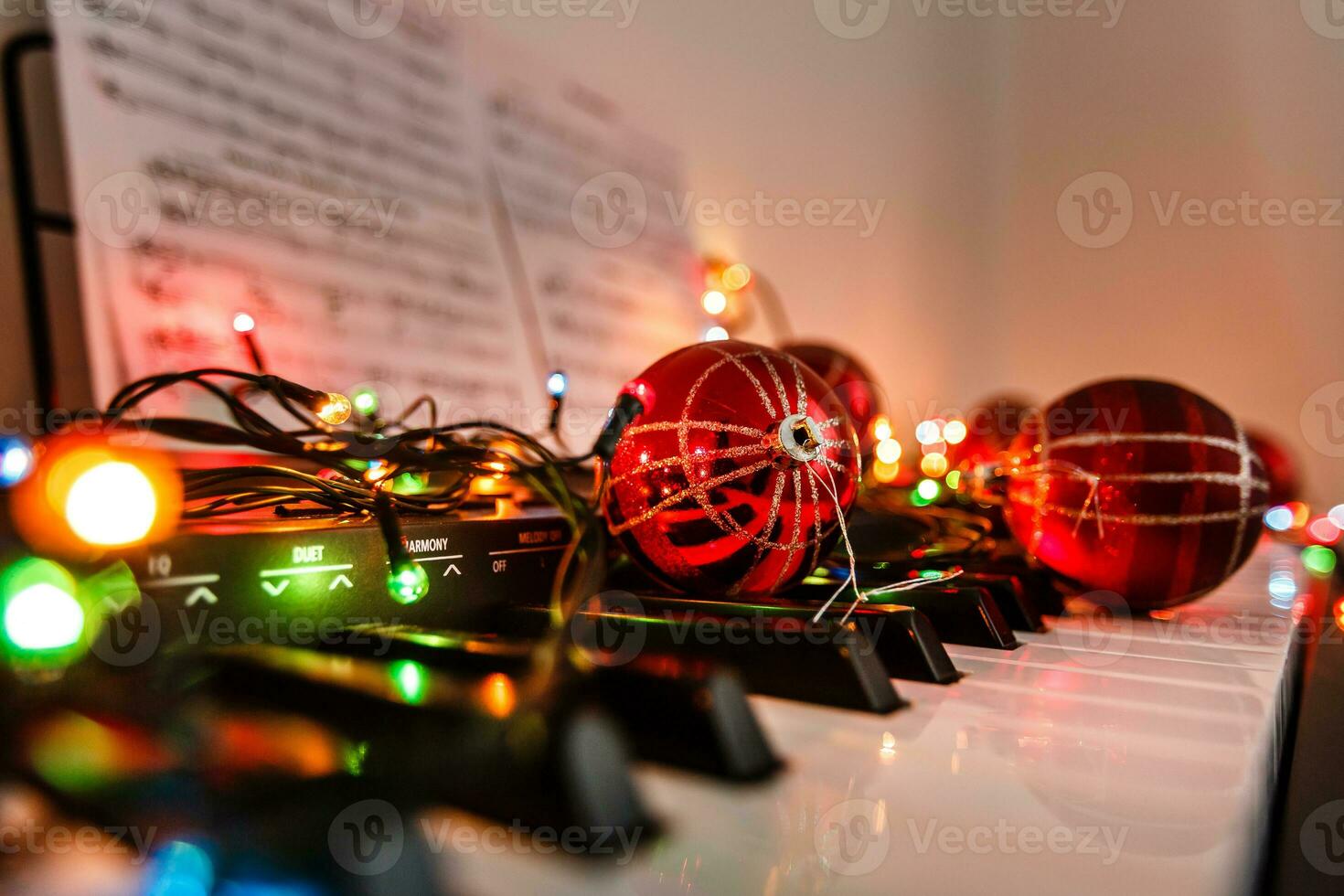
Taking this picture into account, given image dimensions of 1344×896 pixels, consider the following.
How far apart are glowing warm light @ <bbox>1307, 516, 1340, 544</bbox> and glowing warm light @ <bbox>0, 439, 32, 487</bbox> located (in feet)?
6.92

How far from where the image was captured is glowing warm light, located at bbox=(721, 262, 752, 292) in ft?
5.59

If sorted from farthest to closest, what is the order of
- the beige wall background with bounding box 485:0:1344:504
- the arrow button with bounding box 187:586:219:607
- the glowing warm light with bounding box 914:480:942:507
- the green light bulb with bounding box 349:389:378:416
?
the beige wall background with bounding box 485:0:1344:504, the glowing warm light with bounding box 914:480:942:507, the green light bulb with bounding box 349:389:378:416, the arrow button with bounding box 187:586:219:607

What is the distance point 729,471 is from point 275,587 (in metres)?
0.27

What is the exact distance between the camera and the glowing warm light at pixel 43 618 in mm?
358

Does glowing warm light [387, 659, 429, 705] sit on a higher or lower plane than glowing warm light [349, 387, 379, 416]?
lower

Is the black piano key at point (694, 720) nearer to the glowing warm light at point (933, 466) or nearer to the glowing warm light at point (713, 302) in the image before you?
the glowing warm light at point (933, 466)

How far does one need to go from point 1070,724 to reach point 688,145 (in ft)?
4.91

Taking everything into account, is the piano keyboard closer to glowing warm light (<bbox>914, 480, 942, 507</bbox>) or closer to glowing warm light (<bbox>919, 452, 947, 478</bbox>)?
glowing warm light (<bbox>914, 480, 942, 507</bbox>)

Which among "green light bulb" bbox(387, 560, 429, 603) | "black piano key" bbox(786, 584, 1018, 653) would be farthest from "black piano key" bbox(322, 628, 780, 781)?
"black piano key" bbox(786, 584, 1018, 653)

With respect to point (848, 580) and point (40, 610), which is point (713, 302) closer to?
point (848, 580)

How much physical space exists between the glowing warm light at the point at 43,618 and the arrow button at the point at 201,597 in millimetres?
42

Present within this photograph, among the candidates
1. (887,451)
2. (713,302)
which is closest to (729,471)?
(887,451)

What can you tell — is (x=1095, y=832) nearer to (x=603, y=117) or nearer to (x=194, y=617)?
(x=194, y=617)

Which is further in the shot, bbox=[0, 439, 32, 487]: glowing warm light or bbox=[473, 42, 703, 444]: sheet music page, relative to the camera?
bbox=[473, 42, 703, 444]: sheet music page
